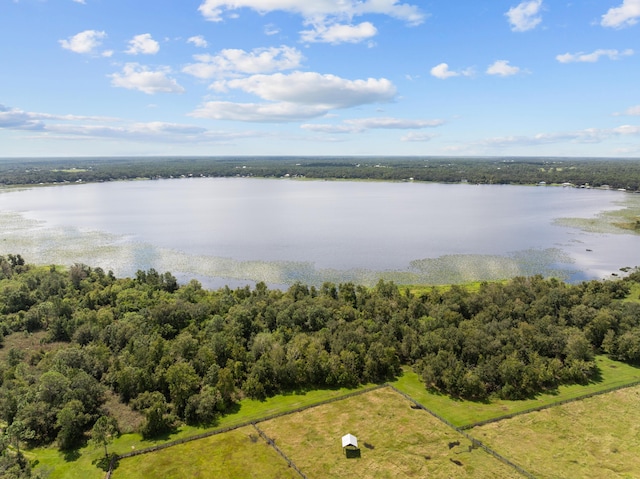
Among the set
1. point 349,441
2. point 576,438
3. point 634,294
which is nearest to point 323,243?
point 634,294

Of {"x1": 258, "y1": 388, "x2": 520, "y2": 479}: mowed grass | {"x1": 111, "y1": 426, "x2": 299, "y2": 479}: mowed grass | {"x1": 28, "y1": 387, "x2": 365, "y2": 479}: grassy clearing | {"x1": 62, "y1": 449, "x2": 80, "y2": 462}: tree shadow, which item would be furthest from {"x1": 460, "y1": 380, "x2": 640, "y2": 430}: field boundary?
{"x1": 62, "y1": 449, "x2": 80, "y2": 462}: tree shadow

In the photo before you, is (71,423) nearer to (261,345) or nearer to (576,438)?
(261,345)

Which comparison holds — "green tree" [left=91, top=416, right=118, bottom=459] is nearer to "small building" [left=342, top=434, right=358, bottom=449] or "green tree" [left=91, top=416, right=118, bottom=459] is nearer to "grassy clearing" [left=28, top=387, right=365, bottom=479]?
"grassy clearing" [left=28, top=387, right=365, bottom=479]

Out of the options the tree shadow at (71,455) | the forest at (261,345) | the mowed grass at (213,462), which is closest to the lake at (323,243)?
the forest at (261,345)

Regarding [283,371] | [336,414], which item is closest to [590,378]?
[336,414]

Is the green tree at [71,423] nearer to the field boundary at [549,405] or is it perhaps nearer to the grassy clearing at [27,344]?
the grassy clearing at [27,344]
